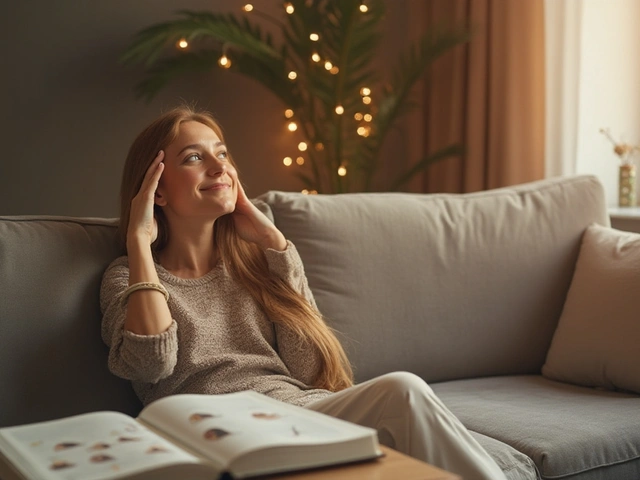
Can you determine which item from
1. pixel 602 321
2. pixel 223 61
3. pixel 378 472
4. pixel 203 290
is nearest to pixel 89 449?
pixel 378 472

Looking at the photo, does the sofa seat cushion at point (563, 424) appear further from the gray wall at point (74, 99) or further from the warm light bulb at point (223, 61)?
the gray wall at point (74, 99)

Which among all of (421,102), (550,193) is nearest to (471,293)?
(550,193)

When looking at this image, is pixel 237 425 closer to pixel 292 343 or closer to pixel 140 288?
pixel 140 288

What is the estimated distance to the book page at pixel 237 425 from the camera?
105 centimetres

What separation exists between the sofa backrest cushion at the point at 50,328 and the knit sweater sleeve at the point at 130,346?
6 cm

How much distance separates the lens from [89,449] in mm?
1083

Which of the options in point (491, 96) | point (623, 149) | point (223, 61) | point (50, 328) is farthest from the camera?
point (491, 96)

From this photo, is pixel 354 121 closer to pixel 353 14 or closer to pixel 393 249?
pixel 353 14

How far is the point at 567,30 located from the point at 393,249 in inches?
63.4

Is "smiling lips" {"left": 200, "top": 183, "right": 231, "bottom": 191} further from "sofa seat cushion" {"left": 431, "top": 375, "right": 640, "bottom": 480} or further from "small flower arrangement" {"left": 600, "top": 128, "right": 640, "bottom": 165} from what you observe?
"small flower arrangement" {"left": 600, "top": 128, "right": 640, "bottom": 165}

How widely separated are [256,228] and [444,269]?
578mm

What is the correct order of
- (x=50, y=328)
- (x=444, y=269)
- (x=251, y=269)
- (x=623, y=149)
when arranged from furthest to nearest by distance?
1. (x=623, y=149)
2. (x=444, y=269)
3. (x=251, y=269)
4. (x=50, y=328)

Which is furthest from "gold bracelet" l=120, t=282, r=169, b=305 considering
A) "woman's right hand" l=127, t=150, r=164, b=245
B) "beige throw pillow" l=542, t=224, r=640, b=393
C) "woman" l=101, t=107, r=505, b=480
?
"beige throw pillow" l=542, t=224, r=640, b=393

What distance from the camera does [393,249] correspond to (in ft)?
7.64
